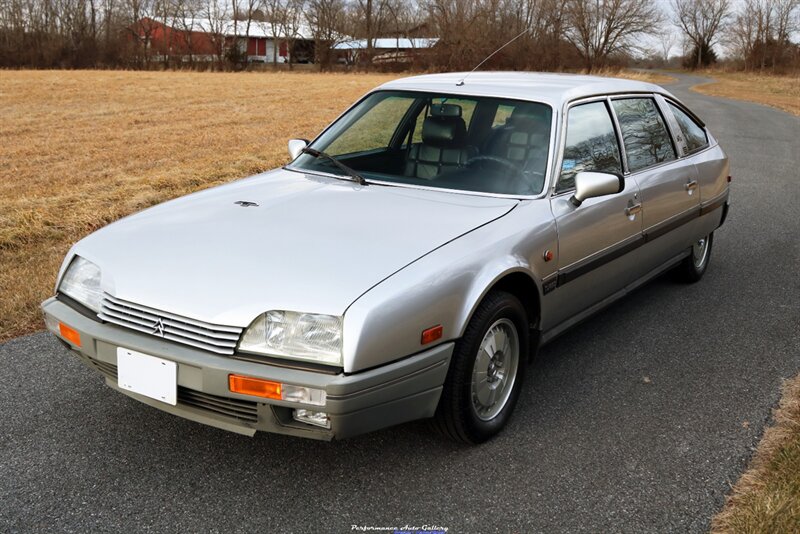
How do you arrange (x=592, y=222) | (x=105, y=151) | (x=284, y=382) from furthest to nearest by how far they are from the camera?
1. (x=105, y=151)
2. (x=592, y=222)
3. (x=284, y=382)

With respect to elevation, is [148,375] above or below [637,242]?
below

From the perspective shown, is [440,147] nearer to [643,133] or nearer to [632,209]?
[632,209]

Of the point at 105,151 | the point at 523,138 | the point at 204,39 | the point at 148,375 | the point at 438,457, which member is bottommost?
the point at 438,457

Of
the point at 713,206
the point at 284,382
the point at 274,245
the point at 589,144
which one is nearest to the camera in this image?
the point at 284,382

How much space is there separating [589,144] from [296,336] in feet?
7.18

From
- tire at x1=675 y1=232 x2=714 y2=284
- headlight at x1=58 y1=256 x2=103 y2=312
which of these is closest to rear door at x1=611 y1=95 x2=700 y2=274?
tire at x1=675 y1=232 x2=714 y2=284

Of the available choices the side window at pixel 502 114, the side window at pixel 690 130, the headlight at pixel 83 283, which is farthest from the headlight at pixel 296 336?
the side window at pixel 690 130

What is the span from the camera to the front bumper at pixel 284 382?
2.55 metres

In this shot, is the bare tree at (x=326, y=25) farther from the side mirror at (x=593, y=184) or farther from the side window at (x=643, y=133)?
the side mirror at (x=593, y=184)

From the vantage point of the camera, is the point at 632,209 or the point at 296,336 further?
the point at 632,209

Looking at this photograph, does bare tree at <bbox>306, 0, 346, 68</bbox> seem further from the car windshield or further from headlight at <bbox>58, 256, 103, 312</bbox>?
headlight at <bbox>58, 256, 103, 312</bbox>

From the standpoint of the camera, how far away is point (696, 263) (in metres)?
5.59

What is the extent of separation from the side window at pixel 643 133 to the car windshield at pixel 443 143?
30.1 inches

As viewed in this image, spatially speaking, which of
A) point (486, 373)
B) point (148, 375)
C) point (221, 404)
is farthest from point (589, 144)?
point (148, 375)
